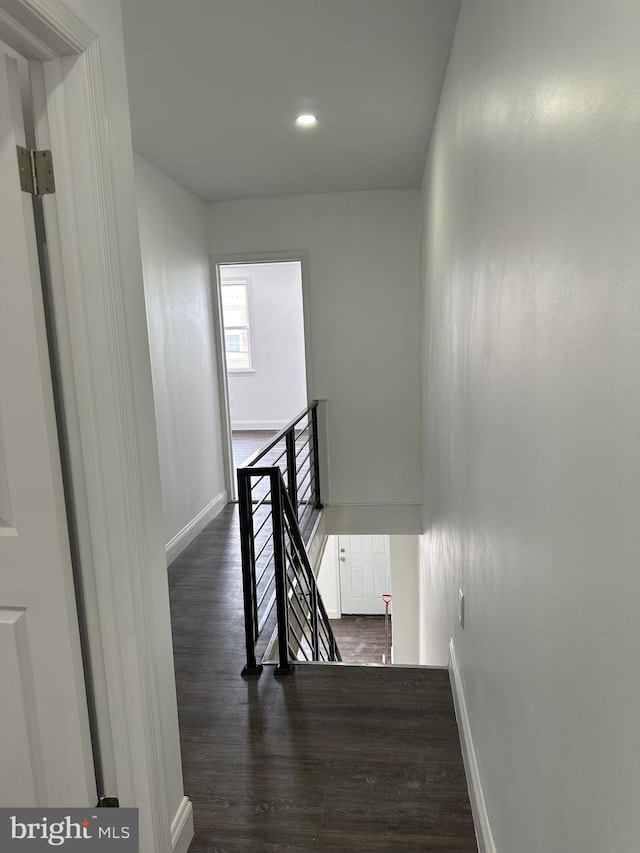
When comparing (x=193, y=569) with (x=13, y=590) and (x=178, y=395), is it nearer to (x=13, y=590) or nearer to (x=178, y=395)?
(x=178, y=395)

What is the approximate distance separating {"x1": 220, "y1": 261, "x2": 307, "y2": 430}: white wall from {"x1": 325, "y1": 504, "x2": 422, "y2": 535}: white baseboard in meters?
4.07

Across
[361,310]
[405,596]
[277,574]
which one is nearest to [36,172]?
[277,574]

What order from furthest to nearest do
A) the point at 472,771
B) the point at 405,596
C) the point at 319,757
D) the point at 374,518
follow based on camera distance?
1. the point at 405,596
2. the point at 374,518
3. the point at 319,757
4. the point at 472,771

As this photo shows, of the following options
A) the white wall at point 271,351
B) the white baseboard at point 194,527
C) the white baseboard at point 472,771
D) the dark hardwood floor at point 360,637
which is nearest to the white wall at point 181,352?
the white baseboard at point 194,527

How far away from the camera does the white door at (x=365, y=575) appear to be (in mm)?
9680

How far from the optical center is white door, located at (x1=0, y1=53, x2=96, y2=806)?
4.41 feet

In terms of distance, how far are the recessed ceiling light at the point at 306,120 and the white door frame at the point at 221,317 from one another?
1891mm

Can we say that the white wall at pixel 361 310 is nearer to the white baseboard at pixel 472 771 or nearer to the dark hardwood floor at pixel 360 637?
the white baseboard at pixel 472 771

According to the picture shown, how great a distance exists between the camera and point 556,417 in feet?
3.22

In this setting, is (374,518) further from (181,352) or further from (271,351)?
(271,351)

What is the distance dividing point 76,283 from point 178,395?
10.4ft

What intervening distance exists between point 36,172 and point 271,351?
814 cm

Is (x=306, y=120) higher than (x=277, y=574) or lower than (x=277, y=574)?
higher

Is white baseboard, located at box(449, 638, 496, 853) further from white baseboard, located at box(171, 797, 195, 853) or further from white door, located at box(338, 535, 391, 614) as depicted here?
white door, located at box(338, 535, 391, 614)
